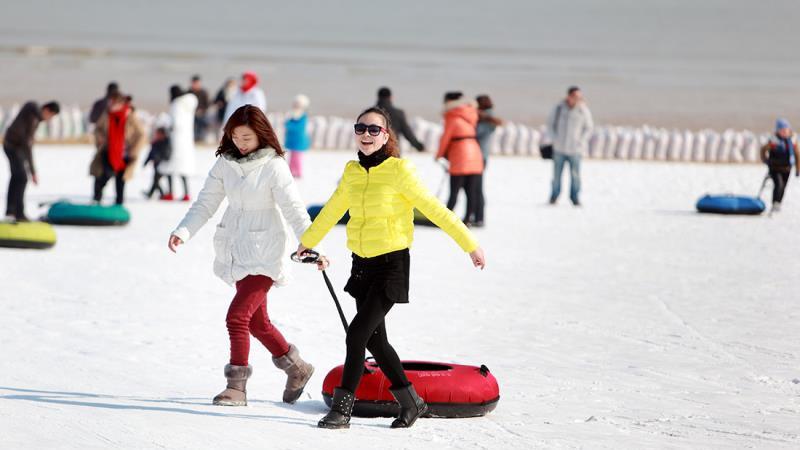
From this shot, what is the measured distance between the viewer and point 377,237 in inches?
229

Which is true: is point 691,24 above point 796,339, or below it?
above

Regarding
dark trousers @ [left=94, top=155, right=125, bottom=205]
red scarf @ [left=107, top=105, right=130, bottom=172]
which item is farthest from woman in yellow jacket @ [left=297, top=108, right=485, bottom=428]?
dark trousers @ [left=94, top=155, right=125, bottom=205]

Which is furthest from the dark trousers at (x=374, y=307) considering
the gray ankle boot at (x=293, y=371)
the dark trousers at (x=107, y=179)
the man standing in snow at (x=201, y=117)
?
the man standing in snow at (x=201, y=117)

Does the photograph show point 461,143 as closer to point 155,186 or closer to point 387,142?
point 155,186

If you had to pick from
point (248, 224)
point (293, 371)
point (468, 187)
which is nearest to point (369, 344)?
point (293, 371)

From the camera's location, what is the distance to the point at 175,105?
17.2 m

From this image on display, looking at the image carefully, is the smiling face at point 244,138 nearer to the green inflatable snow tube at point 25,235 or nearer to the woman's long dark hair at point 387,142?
the woman's long dark hair at point 387,142

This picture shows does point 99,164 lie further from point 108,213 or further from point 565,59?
point 565,59

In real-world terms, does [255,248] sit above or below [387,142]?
below

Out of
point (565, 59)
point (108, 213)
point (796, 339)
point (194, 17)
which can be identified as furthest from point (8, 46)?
point (796, 339)

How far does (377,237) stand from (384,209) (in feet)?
0.39

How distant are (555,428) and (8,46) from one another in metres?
64.0

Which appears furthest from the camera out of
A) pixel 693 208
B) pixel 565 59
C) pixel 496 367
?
pixel 565 59

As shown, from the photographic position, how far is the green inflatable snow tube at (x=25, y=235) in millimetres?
12047
